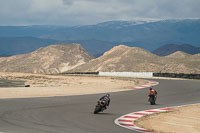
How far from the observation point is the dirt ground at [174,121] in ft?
47.5

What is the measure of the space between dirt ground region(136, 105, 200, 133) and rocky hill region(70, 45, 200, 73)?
87416mm

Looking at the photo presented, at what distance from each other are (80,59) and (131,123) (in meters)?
144

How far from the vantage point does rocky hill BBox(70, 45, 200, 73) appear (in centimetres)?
11089

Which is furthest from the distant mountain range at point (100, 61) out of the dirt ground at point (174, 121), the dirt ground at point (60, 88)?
the dirt ground at point (174, 121)

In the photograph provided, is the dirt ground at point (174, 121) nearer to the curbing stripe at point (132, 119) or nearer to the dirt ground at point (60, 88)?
the curbing stripe at point (132, 119)

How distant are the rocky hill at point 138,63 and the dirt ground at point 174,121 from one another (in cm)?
8742

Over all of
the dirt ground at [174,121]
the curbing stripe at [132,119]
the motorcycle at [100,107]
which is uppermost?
the motorcycle at [100,107]

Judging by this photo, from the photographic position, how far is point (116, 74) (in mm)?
82000

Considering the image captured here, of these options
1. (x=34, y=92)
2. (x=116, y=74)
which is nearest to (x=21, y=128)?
(x=34, y=92)

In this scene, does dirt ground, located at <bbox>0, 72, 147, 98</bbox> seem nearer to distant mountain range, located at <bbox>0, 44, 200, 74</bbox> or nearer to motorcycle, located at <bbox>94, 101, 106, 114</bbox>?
motorcycle, located at <bbox>94, 101, 106, 114</bbox>

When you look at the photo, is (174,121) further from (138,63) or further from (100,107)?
(138,63)

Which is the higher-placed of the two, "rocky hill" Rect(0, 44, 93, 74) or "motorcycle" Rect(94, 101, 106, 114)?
"rocky hill" Rect(0, 44, 93, 74)

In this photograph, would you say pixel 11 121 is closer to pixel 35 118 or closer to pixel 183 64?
pixel 35 118

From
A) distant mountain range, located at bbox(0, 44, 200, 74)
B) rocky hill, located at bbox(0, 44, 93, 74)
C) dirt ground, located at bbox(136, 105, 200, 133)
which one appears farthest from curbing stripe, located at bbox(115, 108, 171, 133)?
rocky hill, located at bbox(0, 44, 93, 74)
